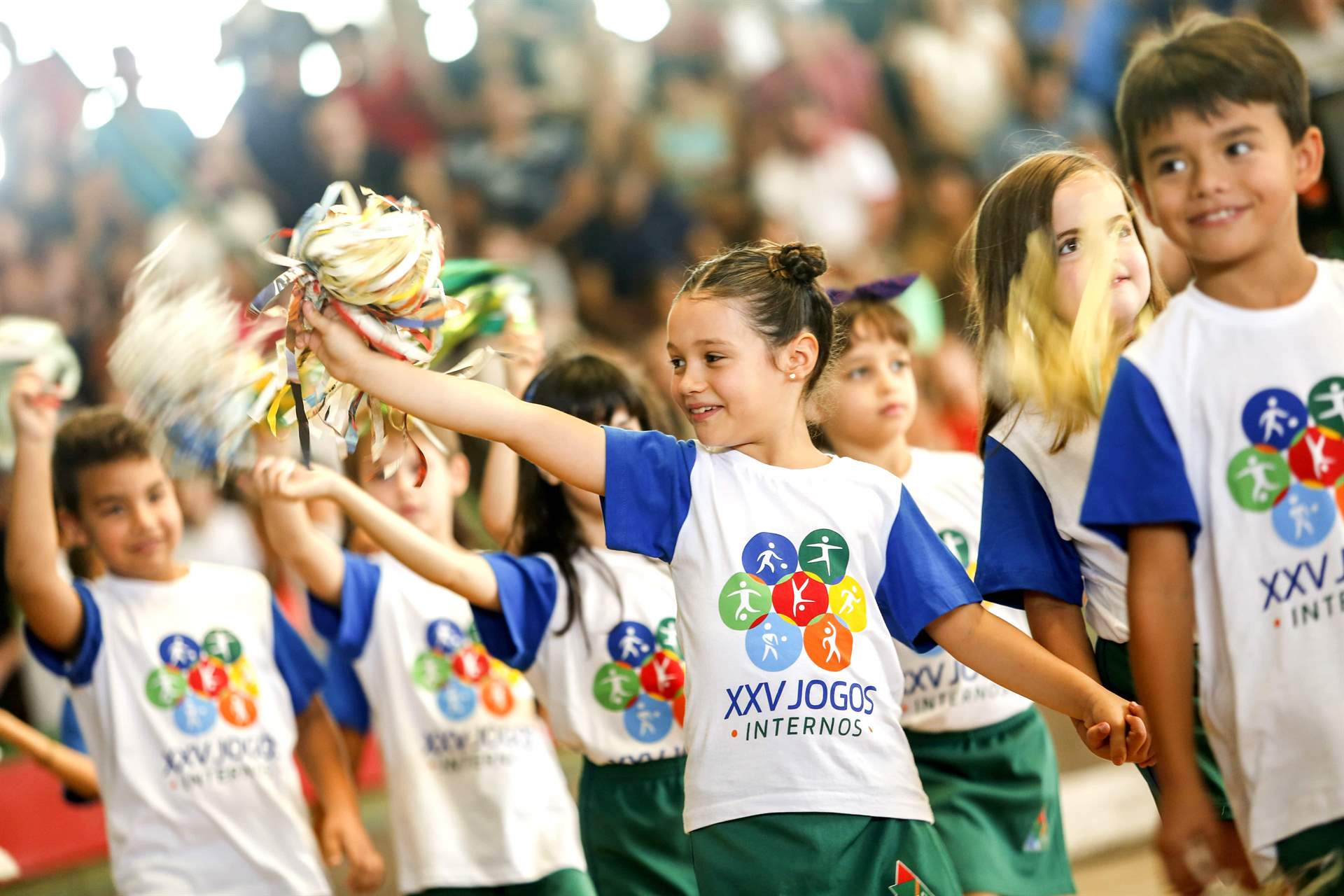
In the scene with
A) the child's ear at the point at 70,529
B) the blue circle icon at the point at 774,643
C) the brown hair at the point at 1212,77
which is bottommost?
the blue circle icon at the point at 774,643

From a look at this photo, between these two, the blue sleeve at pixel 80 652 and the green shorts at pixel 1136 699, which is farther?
the blue sleeve at pixel 80 652

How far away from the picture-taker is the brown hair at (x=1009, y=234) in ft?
6.98

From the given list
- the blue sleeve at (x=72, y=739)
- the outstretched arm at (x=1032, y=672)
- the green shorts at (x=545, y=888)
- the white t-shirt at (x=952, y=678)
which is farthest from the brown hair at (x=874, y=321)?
the blue sleeve at (x=72, y=739)

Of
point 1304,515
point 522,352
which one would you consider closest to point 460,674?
point 522,352

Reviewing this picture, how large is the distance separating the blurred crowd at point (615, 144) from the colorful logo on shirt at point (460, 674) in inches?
65.4

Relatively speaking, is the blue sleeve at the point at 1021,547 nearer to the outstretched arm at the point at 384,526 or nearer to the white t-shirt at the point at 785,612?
the white t-shirt at the point at 785,612

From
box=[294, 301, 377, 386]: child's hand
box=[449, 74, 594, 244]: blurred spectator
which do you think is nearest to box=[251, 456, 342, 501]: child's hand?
box=[294, 301, 377, 386]: child's hand

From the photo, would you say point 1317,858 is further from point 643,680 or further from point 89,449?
point 89,449

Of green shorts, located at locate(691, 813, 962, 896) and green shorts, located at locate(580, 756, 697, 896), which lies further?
green shorts, located at locate(580, 756, 697, 896)

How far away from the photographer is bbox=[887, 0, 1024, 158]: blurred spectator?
22.0 feet

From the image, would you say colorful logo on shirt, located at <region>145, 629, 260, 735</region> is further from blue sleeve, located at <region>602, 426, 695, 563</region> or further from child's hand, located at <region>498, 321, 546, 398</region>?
blue sleeve, located at <region>602, 426, 695, 563</region>

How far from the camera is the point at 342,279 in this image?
1.85 meters

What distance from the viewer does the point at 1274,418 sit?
1607 mm

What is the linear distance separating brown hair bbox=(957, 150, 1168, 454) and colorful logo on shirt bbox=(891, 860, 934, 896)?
0.64 m
